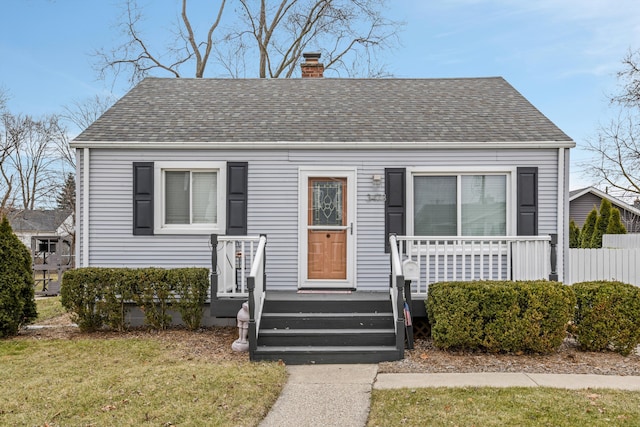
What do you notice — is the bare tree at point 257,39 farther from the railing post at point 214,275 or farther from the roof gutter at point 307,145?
the railing post at point 214,275

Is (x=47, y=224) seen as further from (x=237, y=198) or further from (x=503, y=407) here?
(x=503, y=407)

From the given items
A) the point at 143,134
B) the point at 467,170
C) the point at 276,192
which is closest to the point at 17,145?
the point at 143,134

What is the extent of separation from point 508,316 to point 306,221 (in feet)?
11.9

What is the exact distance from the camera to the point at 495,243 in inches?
333

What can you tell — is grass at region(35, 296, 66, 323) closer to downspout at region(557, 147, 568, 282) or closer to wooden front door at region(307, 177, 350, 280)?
wooden front door at region(307, 177, 350, 280)

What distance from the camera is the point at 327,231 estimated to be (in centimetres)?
880

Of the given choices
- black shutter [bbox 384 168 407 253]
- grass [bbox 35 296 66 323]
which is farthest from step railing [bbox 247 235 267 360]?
grass [bbox 35 296 66 323]

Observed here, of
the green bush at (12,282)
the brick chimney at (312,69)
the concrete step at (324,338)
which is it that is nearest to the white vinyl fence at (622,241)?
the brick chimney at (312,69)

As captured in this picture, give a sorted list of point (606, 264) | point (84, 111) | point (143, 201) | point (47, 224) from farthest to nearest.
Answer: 1. point (47, 224)
2. point (84, 111)
3. point (606, 264)
4. point (143, 201)

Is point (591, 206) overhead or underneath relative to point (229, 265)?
overhead

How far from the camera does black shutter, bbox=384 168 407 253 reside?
338 inches

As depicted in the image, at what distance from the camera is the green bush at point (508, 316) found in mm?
6504

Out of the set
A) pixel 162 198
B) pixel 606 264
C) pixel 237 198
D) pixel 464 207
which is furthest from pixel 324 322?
pixel 606 264

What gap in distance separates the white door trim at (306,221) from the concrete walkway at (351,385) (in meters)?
2.42
